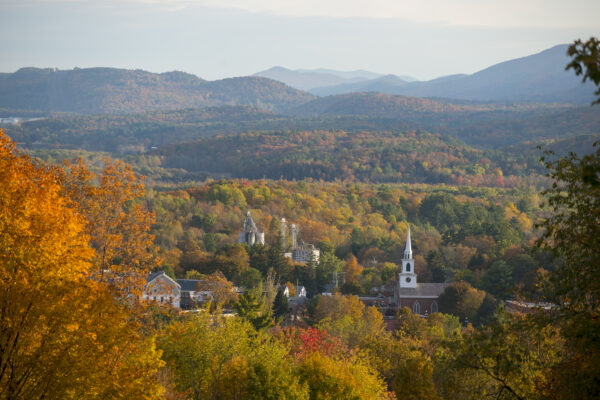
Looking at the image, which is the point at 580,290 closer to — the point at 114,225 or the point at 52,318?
the point at 52,318

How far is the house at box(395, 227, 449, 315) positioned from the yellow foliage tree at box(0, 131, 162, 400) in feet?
167

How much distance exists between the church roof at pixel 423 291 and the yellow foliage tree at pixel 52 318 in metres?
52.4

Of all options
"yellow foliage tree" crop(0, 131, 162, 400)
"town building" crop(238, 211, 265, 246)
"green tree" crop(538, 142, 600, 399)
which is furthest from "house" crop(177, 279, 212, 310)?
"green tree" crop(538, 142, 600, 399)

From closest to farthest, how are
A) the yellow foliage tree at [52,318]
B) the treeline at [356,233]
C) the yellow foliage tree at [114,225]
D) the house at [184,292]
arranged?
the yellow foliage tree at [52,318] → the yellow foliage tree at [114,225] → the house at [184,292] → the treeline at [356,233]

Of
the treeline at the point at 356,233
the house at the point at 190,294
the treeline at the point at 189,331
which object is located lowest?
Result: the treeline at the point at 356,233

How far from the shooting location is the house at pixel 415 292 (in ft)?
220

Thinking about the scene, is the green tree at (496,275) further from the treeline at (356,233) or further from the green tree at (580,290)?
the green tree at (580,290)

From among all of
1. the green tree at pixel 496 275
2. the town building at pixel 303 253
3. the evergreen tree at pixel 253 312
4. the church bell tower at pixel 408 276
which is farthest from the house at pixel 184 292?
the green tree at pixel 496 275

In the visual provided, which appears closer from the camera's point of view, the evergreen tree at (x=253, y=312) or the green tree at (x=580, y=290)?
the green tree at (x=580, y=290)

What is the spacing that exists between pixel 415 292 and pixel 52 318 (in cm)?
5482

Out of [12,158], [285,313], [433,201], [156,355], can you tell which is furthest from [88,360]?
[433,201]

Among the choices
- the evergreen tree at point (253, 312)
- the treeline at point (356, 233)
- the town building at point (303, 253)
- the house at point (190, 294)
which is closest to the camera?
the evergreen tree at point (253, 312)

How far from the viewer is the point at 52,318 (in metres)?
15.8

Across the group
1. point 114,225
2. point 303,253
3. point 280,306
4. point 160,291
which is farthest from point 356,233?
point 114,225
